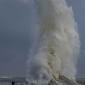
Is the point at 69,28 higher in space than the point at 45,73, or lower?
higher

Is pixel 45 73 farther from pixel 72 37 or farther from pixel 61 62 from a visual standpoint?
pixel 72 37

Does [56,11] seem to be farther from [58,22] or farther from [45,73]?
[45,73]

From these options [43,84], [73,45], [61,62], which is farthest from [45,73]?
[73,45]

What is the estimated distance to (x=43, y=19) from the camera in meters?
93.1

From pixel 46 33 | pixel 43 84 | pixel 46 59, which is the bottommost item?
pixel 43 84

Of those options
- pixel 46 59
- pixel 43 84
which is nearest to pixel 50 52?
pixel 46 59

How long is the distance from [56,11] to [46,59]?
484 inches

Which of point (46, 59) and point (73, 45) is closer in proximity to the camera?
point (46, 59)

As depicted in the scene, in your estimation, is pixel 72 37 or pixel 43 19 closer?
pixel 43 19

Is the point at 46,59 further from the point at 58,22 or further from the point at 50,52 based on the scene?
the point at 58,22

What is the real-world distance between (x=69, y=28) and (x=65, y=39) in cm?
341

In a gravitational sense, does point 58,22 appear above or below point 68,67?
above

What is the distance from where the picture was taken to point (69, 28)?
9925 centimetres

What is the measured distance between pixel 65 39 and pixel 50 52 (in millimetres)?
6835
